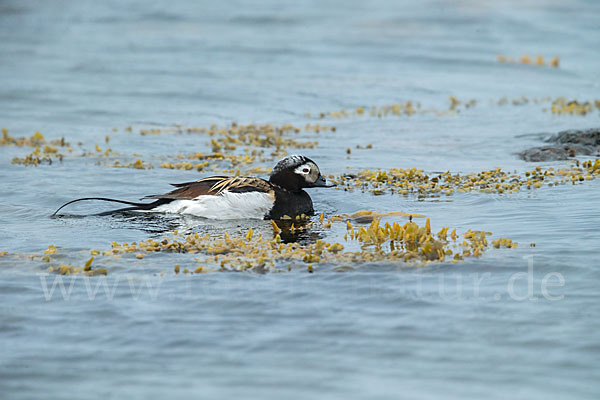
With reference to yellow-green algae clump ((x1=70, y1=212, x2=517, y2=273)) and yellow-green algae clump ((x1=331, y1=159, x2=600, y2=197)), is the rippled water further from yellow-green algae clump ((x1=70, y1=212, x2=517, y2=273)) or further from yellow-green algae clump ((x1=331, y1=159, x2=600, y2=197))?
yellow-green algae clump ((x1=331, y1=159, x2=600, y2=197))

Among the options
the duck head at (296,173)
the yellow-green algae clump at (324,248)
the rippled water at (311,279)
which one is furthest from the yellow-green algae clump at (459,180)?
the yellow-green algae clump at (324,248)

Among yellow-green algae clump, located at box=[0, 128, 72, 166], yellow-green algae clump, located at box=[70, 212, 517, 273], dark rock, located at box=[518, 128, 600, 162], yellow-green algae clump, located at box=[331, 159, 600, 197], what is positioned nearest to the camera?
yellow-green algae clump, located at box=[70, 212, 517, 273]

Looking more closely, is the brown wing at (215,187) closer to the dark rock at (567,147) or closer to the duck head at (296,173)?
the duck head at (296,173)

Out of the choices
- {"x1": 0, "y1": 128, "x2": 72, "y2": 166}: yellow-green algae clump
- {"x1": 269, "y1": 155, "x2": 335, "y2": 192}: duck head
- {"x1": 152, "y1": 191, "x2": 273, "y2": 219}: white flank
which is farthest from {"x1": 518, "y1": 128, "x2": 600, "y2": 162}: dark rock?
{"x1": 0, "y1": 128, "x2": 72, "y2": 166}: yellow-green algae clump

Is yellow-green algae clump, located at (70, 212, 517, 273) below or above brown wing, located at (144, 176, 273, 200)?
below

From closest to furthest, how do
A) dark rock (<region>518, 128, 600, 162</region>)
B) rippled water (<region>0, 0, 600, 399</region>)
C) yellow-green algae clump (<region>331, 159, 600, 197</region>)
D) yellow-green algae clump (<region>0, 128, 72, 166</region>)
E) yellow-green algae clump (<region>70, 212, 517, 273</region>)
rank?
rippled water (<region>0, 0, 600, 399</region>) → yellow-green algae clump (<region>70, 212, 517, 273</region>) → yellow-green algae clump (<region>331, 159, 600, 197</region>) → dark rock (<region>518, 128, 600, 162</region>) → yellow-green algae clump (<region>0, 128, 72, 166</region>)

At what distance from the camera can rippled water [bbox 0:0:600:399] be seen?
5.84 m

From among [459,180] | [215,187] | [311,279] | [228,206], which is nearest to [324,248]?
[311,279]

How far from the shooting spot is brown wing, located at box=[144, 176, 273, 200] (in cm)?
1042

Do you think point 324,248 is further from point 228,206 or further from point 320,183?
point 320,183

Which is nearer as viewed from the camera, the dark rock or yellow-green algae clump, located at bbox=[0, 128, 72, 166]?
the dark rock

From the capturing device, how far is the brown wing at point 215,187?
34.2 feet

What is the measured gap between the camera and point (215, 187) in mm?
10422

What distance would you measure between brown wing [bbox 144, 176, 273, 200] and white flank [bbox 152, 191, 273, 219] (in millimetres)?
49
